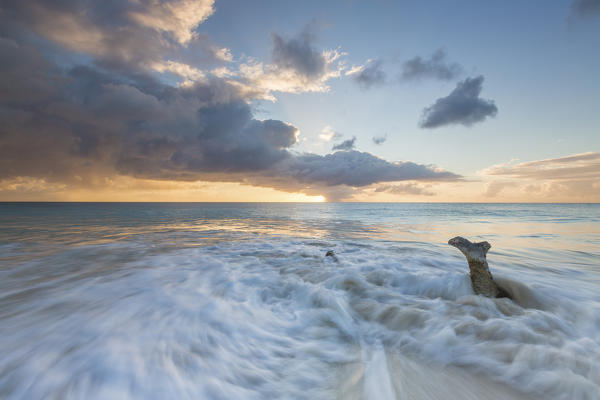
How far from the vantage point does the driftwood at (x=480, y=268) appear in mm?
4086

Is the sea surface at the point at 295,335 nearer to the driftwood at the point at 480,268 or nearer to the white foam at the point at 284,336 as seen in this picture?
the white foam at the point at 284,336

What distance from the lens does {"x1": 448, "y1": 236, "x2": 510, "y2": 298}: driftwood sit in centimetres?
409

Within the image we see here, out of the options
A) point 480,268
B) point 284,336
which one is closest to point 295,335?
point 284,336

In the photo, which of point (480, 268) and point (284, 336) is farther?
point (480, 268)

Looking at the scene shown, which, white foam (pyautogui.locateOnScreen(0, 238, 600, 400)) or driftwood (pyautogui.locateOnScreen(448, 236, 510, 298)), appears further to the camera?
driftwood (pyautogui.locateOnScreen(448, 236, 510, 298))

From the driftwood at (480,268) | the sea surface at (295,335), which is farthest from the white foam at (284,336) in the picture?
the driftwood at (480,268)

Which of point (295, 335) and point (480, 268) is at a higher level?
point (480, 268)

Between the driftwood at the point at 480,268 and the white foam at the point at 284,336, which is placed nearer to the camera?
the white foam at the point at 284,336

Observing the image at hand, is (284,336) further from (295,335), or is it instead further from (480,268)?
(480,268)

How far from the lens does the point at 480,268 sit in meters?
4.24

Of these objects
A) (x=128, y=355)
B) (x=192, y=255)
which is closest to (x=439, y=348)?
(x=128, y=355)

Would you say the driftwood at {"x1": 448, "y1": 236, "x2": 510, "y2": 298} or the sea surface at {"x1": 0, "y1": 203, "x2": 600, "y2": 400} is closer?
the sea surface at {"x1": 0, "y1": 203, "x2": 600, "y2": 400}

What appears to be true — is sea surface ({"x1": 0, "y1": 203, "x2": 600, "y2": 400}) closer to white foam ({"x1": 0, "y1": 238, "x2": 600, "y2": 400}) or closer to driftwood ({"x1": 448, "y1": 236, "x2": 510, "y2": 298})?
white foam ({"x1": 0, "y1": 238, "x2": 600, "y2": 400})

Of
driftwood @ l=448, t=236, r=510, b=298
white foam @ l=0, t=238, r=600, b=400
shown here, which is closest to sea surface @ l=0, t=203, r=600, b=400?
white foam @ l=0, t=238, r=600, b=400
